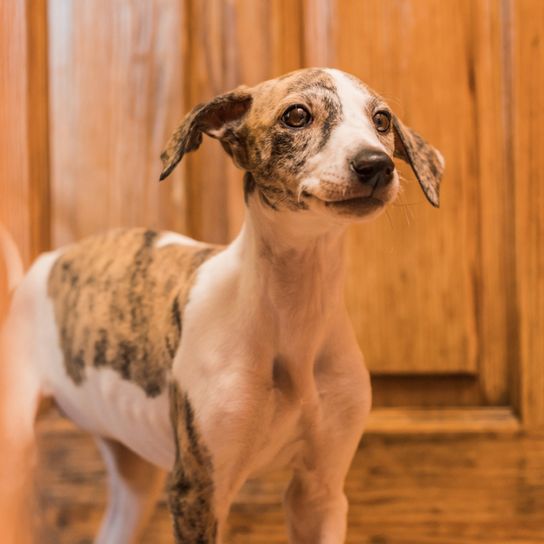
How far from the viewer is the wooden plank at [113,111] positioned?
1.38 m

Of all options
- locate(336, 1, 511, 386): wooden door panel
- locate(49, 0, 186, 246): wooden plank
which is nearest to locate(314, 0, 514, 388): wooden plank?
locate(336, 1, 511, 386): wooden door panel

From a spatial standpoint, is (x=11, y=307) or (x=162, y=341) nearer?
(x=162, y=341)

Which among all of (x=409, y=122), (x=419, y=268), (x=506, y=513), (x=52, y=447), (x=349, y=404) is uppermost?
(x=409, y=122)

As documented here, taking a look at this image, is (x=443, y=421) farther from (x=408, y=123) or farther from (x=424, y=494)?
(x=408, y=123)

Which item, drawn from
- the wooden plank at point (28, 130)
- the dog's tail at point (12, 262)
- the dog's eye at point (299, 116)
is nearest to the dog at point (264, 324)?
the dog's eye at point (299, 116)

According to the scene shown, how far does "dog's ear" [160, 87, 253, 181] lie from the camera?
0.91m

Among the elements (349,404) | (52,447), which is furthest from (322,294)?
(52,447)

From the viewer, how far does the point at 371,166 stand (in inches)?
30.9

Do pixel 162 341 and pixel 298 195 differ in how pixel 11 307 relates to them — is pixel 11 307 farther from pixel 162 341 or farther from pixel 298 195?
pixel 298 195

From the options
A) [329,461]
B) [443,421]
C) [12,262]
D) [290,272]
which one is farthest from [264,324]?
[443,421]

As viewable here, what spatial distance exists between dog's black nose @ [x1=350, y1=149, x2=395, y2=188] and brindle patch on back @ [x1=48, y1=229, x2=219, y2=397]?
1.07 ft

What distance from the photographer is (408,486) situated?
139 cm

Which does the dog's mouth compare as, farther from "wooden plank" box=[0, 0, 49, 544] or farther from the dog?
"wooden plank" box=[0, 0, 49, 544]

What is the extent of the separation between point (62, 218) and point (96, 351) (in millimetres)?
369
